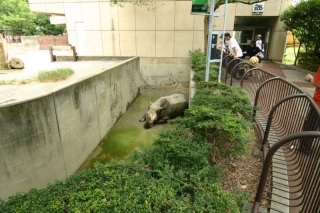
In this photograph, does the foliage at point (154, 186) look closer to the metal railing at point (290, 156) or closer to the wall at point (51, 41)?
the metal railing at point (290, 156)

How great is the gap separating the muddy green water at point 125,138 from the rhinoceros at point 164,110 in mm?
248

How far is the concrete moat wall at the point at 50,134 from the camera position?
13.4 ft

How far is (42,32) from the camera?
33469 mm

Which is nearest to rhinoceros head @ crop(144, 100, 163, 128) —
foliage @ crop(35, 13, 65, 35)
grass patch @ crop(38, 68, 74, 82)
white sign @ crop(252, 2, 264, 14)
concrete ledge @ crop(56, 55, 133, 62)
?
grass patch @ crop(38, 68, 74, 82)

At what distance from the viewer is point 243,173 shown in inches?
143

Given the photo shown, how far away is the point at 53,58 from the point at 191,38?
8356mm

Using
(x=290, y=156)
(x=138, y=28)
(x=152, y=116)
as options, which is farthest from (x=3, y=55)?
(x=290, y=156)

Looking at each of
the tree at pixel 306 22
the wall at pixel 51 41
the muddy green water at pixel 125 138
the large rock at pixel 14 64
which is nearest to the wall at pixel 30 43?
the wall at pixel 51 41

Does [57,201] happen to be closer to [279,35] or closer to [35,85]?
[35,85]

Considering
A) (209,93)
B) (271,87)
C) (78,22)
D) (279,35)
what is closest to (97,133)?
(209,93)

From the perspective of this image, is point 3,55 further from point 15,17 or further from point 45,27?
point 45,27

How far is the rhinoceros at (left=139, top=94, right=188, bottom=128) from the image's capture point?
26.2ft

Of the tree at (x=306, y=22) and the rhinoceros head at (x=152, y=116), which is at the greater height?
the tree at (x=306, y=22)

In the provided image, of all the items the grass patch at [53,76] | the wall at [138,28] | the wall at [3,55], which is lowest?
the grass patch at [53,76]
